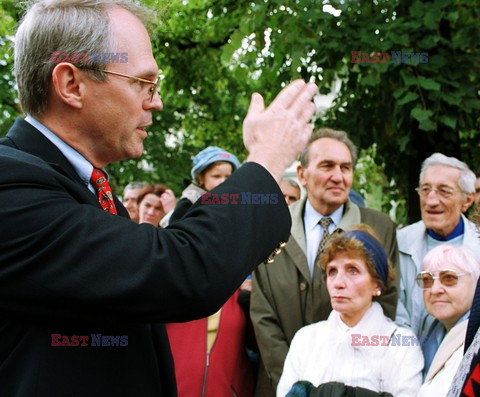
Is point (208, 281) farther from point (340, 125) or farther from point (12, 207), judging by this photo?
point (340, 125)

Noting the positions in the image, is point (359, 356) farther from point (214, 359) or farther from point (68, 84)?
point (68, 84)

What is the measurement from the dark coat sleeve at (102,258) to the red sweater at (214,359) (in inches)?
91.0

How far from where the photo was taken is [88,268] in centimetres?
133

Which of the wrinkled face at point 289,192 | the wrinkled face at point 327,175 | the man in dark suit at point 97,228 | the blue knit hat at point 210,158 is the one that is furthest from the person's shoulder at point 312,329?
the wrinkled face at point 289,192

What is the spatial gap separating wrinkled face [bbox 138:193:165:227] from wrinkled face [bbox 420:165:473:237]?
2.77 m

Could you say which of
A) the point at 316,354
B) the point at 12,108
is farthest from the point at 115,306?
the point at 12,108

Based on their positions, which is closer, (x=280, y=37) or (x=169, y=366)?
(x=169, y=366)

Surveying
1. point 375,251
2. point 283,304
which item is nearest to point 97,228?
point 375,251

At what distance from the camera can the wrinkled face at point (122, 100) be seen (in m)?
1.62

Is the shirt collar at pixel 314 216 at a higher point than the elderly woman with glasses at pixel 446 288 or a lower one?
higher

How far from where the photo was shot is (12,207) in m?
1.33

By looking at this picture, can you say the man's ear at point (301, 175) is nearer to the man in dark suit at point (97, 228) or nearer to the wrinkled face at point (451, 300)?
the wrinkled face at point (451, 300)

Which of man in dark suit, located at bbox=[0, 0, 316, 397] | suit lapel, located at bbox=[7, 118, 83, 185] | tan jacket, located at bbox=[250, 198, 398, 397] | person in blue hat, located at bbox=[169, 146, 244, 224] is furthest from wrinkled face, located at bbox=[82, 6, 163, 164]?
person in blue hat, located at bbox=[169, 146, 244, 224]

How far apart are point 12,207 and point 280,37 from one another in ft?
15.8
